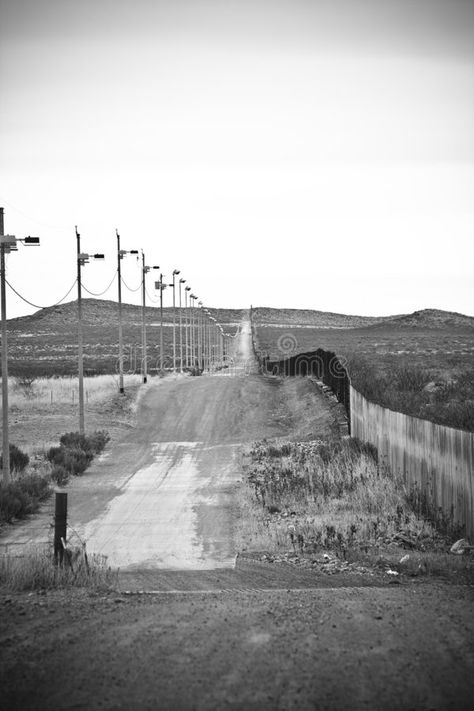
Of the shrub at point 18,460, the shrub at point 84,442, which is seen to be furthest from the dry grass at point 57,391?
the shrub at point 18,460

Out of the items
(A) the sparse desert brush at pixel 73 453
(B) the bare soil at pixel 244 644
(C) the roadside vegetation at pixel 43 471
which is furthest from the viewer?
(A) the sparse desert brush at pixel 73 453

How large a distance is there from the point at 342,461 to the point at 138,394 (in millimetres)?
22805

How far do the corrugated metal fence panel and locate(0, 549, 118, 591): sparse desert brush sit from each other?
226 inches

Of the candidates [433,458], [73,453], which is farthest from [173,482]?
[433,458]

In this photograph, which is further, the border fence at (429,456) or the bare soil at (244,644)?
the border fence at (429,456)

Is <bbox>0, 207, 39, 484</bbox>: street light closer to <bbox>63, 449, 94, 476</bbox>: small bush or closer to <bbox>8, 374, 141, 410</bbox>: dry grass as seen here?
<bbox>63, 449, 94, 476</bbox>: small bush

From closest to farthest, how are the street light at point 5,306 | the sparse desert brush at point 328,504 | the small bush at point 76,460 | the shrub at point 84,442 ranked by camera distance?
the sparse desert brush at point 328,504
the street light at point 5,306
the small bush at point 76,460
the shrub at point 84,442

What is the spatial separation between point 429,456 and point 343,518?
7.41 feet

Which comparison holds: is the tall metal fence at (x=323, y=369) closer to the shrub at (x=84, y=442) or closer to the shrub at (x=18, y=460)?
the shrub at (x=84, y=442)

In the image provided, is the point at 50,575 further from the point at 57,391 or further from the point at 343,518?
the point at 57,391

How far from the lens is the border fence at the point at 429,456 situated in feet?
41.3

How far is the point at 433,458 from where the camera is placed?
1445 cm

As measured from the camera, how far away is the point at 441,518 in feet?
45.5

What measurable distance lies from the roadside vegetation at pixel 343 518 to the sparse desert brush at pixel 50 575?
351 centimetres
